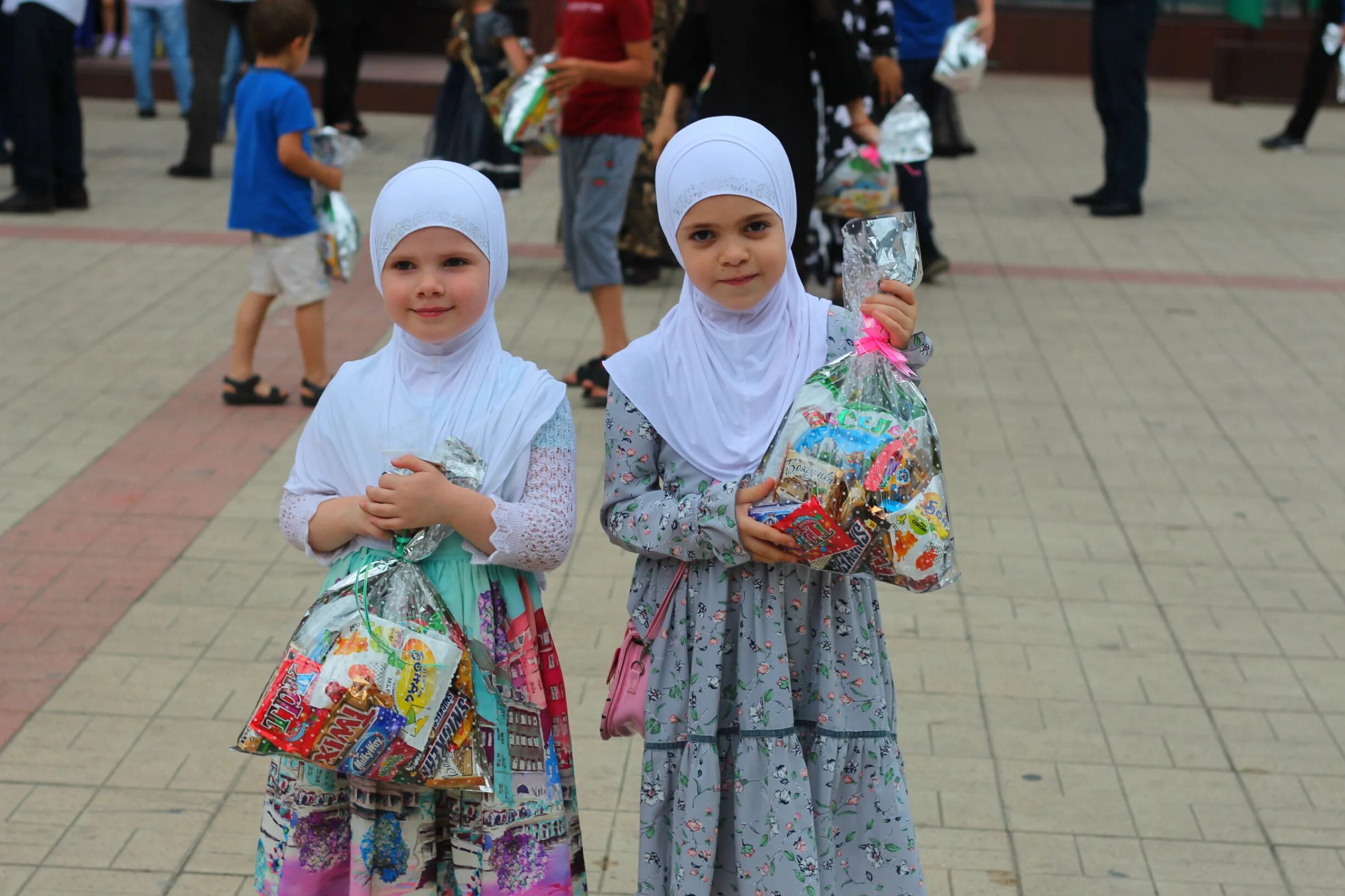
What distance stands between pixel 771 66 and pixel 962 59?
2482mm

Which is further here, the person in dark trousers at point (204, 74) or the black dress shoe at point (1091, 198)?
the person in dark trousers at point (204, 74)

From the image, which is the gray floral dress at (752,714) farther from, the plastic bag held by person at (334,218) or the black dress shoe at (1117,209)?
the black dress shoe at (1117,209)

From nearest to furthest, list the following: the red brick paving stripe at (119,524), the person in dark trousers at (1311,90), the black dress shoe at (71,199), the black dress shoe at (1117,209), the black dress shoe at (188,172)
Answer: the red brick paving stripe at (119,524), the black dress shoe at (71,199), the black dress shoe at (1117,209), the black dress shoe at (188,172), the person in dark trousers at (1311,90)

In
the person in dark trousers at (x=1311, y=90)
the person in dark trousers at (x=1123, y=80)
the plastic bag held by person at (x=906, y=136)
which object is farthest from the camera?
the person in dark trousers at (x=1311, y=90)

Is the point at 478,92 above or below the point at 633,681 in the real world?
above

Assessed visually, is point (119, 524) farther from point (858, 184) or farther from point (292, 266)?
point (858, 184)

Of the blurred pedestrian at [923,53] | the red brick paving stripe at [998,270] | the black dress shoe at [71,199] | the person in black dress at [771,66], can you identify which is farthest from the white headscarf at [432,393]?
the black dress shoe at [71,199]

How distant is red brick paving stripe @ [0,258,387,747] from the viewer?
4449 millimetres

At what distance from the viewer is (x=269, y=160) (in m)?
6.32

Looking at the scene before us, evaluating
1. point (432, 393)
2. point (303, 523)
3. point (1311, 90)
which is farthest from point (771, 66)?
point (1311, 90)

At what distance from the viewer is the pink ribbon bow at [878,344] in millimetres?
2562

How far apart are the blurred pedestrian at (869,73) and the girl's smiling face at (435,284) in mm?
5244

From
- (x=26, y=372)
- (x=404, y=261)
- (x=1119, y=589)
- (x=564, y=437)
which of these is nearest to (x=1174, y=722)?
(x=1119, y=589)

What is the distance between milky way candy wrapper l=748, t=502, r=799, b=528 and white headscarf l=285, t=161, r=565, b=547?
39 cm
